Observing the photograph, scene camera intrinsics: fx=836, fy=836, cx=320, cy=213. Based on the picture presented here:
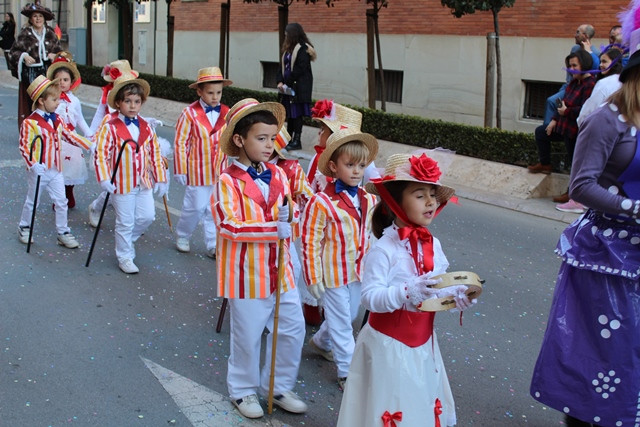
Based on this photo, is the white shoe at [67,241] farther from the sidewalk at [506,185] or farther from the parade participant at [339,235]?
the sidewalk at [506,185]

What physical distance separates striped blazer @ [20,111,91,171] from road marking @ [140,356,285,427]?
Result: 306 cm

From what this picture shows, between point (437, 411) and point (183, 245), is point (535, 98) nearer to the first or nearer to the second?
point (183, 245)

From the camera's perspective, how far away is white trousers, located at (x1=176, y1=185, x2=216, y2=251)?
7543 mm

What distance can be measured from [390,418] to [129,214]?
4099mm

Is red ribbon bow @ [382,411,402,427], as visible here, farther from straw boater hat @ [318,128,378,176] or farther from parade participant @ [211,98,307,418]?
straw boater hat @ [318,128,378,176]

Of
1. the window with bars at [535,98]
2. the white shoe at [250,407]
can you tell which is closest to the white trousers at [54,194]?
the white shoe at [250,407]

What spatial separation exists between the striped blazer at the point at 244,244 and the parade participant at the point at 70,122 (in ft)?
12.7

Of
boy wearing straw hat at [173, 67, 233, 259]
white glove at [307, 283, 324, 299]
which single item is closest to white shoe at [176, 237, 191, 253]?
boy wearing straw hat at [173, 67, 233, 259]

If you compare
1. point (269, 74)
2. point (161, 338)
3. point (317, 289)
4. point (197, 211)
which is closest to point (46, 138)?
point (197, 211)

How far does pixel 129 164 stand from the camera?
6.92 metres

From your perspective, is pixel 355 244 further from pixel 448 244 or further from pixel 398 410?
pixel 448 244

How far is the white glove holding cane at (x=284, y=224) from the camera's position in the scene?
4219 millimetres

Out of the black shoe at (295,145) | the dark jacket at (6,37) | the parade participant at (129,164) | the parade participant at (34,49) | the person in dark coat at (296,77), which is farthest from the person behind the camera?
the dark jacket at (6,37)

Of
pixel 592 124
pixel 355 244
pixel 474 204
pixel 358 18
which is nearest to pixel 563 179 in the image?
pixel 474 204
